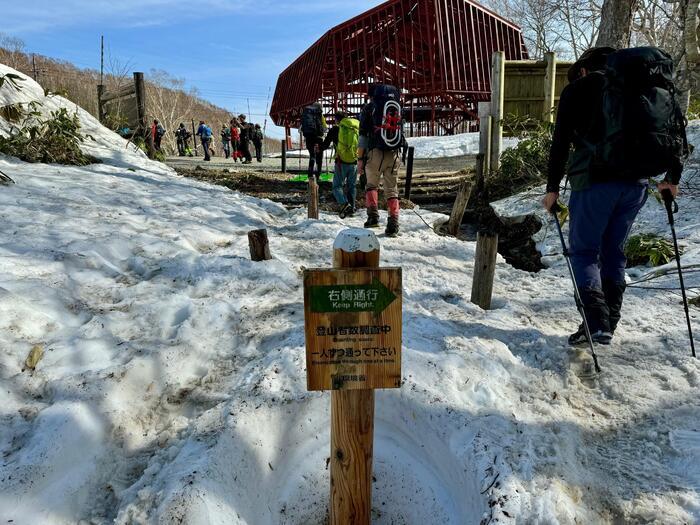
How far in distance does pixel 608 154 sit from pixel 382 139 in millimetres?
3328

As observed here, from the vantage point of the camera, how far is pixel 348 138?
22.3ft

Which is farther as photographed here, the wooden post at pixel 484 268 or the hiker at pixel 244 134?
the hiker at pixel 244 134

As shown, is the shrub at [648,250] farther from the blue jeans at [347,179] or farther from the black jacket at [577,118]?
the blue jeans at [347,179]

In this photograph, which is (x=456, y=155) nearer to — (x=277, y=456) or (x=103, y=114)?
(x=103, y=114)

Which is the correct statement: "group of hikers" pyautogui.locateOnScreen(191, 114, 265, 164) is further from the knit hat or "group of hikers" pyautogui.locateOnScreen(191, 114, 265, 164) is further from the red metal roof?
the knit hat

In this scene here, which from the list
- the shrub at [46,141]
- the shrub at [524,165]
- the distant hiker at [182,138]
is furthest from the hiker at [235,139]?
the shrub at [524,165]

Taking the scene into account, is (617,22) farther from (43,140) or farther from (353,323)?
(43,140)

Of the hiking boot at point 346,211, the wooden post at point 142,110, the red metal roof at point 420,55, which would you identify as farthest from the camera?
the red metal roof at point 420,55

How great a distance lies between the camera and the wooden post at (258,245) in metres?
4.42

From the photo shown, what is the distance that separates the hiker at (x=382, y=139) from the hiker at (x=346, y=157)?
0.90m

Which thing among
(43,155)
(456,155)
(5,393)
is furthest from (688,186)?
(43,155)

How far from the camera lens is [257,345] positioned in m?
3.09

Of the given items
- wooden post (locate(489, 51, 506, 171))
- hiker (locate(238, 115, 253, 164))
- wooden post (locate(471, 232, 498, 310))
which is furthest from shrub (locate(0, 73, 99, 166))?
hiker (locate(238, 115, 253, 164))

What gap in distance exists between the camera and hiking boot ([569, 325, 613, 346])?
116 inches
